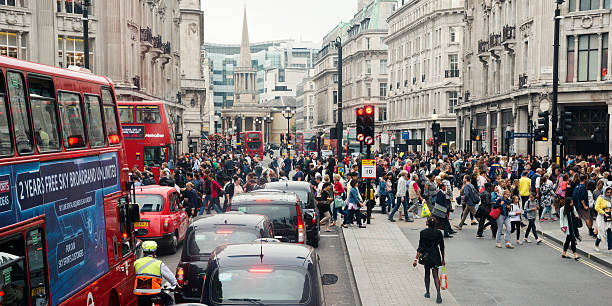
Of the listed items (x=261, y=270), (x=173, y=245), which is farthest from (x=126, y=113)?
(x=261, y=270)

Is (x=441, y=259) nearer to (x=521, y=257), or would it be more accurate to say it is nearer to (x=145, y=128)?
(x=521, y=257)

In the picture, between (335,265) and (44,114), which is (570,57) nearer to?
(335,265)

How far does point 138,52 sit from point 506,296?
3757cm

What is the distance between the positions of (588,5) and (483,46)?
12662 mm

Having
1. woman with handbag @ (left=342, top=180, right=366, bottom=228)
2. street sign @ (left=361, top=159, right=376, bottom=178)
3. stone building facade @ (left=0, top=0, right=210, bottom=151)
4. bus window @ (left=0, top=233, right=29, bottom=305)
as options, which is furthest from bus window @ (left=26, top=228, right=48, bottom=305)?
stone building facade @ (left=0, top=0, right=210, bottom=151)

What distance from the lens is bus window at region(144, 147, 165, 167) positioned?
101 ft

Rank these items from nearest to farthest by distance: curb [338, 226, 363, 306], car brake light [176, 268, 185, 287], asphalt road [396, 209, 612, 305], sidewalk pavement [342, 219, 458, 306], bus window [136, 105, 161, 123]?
car brake light [176, 268, 185, 287]
sidewalk pavement [342, 219, 458, 306]
curb [338, 226, 363, 306]
asphalt road [396, 209, 612, 305]
bus window [136, 105, 161, 123]

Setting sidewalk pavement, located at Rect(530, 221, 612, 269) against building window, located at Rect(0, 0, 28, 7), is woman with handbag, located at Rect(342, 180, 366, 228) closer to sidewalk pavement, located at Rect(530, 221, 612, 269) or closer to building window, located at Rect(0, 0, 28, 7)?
sidewalk pavement, located at Rect(530, 221, 612, 269)

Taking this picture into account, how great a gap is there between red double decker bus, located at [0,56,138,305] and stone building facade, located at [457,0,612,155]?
28.4 meters

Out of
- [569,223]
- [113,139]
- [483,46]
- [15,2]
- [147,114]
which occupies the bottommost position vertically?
[569,223]

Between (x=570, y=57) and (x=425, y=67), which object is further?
(x=425, y=67)

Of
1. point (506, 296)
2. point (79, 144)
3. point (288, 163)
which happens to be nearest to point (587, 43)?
point (288, 163)

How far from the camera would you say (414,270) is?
1491 cm

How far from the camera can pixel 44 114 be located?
741cm
